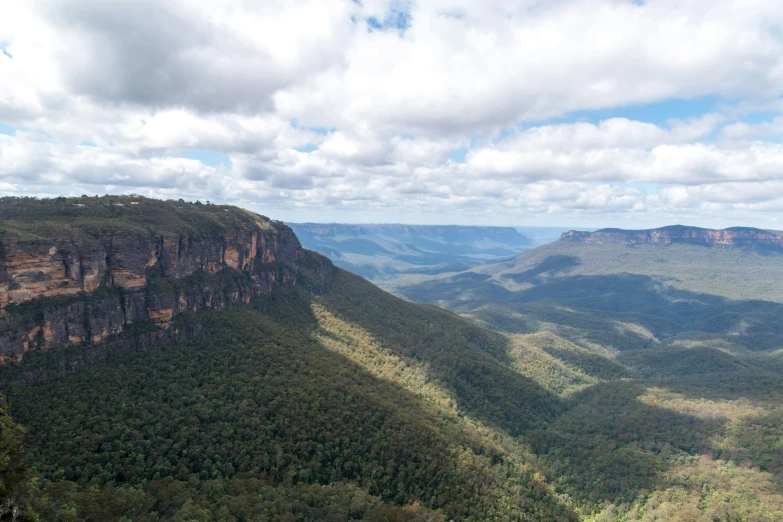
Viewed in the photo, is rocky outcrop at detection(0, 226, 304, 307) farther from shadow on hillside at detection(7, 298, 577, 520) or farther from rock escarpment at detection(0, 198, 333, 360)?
shadow on hillside at detection(7, 298, 577, 520)

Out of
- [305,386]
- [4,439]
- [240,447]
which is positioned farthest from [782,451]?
[4,439]

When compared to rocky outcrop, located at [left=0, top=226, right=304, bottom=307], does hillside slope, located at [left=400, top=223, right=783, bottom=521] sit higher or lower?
lower

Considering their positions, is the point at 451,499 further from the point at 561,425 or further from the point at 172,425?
the point at 561,425

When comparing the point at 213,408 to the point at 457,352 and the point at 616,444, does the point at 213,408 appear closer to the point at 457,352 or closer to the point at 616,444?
the point at 457,352

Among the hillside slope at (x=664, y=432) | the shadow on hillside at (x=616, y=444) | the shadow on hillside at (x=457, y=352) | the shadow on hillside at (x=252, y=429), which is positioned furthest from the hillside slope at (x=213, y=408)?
the hillside slope at (x=664, y=432)

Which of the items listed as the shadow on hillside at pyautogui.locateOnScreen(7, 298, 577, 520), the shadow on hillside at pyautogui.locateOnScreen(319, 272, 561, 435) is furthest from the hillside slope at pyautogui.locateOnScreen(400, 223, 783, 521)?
the shadow on hillside at pyautogui.locateOnScreen(7, 298, 577, 520)

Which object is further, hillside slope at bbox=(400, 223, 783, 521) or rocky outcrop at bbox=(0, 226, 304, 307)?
hillside slope at bbox=(400, 223, 783, 521)
